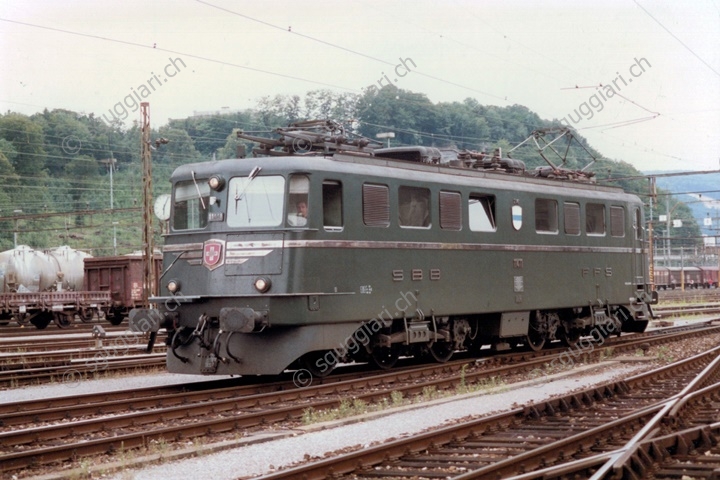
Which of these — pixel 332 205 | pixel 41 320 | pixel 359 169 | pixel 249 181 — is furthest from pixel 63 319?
pixel 332 205

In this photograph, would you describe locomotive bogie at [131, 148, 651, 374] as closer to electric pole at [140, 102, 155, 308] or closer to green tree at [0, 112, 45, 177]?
electric pole at [140, 102, 155, 308]

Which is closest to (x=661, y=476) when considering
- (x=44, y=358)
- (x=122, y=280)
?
(x=44, y=358)

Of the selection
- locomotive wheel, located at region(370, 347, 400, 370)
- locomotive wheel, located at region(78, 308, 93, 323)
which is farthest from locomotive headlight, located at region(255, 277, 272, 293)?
locomotive wheel, located at region(78, 308, 93, 323)

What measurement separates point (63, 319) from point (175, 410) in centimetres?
2878

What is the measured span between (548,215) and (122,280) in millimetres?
23749

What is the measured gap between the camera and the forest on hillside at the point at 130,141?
64.5 metres

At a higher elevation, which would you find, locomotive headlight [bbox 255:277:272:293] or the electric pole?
the electric pole

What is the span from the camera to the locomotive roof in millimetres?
14188

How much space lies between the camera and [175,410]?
37.5 ft

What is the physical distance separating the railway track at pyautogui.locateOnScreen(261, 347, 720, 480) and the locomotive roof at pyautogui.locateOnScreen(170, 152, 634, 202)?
502 cm

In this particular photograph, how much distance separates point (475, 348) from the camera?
19891 millimetres

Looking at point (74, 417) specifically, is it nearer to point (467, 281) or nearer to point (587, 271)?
point (467, 281)

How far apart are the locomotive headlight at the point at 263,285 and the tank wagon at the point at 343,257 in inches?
0.7

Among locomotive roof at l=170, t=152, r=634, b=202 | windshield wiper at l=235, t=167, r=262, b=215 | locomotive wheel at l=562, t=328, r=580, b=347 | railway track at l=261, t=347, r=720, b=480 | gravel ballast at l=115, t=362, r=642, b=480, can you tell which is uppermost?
locomotive roof at l=170, t=152, r=634, b=202
